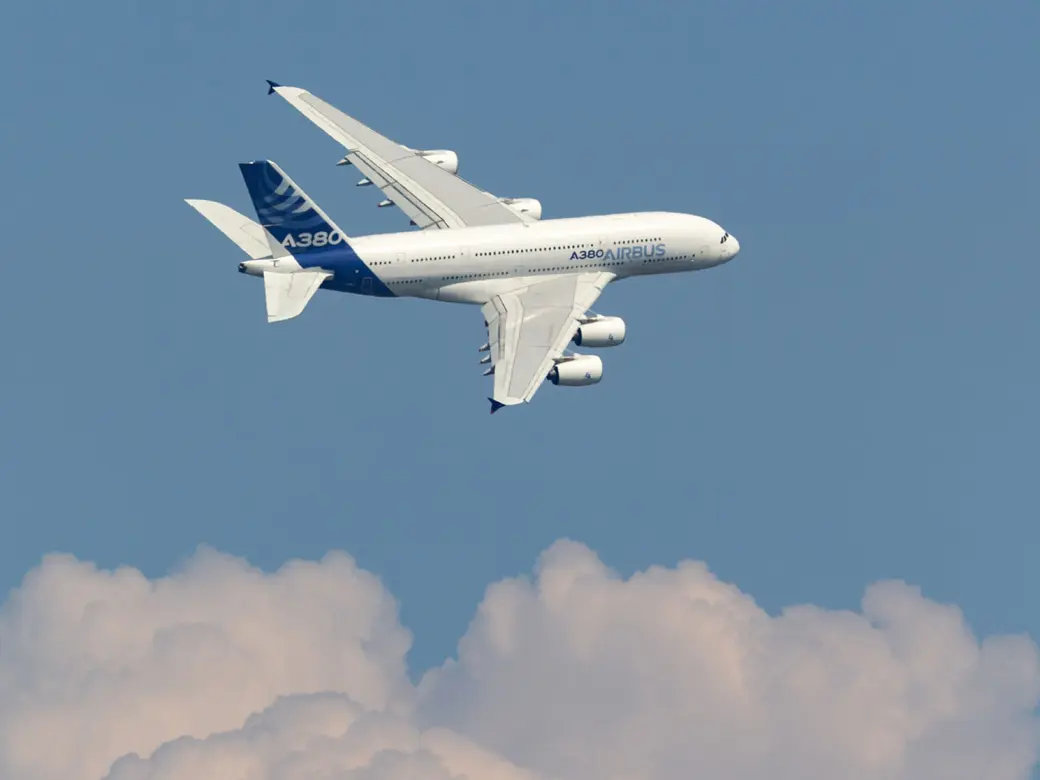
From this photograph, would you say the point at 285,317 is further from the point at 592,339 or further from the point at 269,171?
the point at 592,339

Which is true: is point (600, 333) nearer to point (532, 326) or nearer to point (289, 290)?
point (532, 326)

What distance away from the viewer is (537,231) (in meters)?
195

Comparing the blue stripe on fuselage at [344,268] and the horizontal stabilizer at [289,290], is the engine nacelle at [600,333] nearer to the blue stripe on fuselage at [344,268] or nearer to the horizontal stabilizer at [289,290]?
the blue stripe on fuselage at [344,268]

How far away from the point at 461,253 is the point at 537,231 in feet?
21.8

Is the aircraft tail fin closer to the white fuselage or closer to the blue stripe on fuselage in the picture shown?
the blue stripe on fuselage

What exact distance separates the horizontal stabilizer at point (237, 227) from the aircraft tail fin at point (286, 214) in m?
1.41

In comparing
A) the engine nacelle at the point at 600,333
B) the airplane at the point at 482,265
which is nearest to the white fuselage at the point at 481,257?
the airplane at the point at 482,265

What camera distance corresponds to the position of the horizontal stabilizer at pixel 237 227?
19175 centimetres

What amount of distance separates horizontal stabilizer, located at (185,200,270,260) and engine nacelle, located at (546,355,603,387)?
25287 mm

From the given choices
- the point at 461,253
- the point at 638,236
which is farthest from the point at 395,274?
the point at 638,236

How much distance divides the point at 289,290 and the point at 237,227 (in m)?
7.69

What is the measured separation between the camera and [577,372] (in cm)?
18500

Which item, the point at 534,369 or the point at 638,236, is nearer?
the point at 534,369

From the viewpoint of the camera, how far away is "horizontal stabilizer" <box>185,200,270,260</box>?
192m
